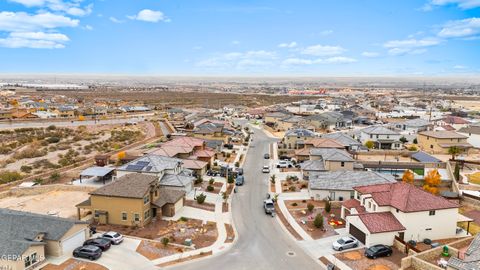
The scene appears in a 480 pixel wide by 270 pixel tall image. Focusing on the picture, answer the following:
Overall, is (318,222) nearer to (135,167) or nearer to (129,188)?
(129,188)

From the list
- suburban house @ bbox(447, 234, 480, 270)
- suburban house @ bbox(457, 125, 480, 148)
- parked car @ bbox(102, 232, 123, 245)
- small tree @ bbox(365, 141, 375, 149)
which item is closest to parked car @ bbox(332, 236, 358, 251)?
suburban house @ bbox(447, 234, 480, 270)

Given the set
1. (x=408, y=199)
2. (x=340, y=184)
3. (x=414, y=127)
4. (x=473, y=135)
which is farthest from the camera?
(x=414, y=127)

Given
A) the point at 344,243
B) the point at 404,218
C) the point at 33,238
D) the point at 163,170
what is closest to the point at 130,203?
the point at 33,238

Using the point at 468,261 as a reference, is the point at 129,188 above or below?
above

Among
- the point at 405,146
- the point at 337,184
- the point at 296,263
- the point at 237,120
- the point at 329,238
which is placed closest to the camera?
the point at 296,263

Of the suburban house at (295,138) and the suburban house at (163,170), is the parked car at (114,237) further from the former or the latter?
the suburban house at (295,138)

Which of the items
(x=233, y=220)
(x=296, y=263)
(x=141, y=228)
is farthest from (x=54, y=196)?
(x=296, y=263)

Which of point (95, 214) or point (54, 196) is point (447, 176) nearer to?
point (95, 214)
